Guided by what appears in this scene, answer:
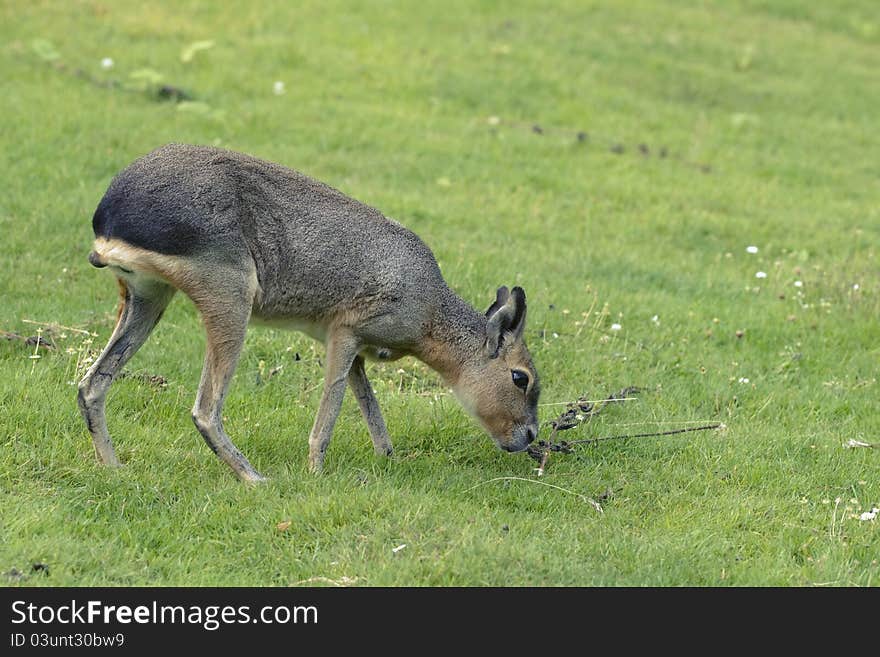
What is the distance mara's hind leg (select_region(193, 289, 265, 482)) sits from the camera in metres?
6.39

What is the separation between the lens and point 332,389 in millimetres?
6832

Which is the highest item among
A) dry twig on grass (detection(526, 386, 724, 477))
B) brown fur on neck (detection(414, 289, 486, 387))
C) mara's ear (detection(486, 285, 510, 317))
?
mara's ear (detection(486, 285, 510, 317))

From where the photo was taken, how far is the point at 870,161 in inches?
575

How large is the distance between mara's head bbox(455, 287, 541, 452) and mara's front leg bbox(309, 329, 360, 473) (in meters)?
0.74

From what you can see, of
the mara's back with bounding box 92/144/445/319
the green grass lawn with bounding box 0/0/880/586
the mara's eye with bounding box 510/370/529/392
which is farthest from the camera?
the mara's eye with bounding box 510/370/529/392

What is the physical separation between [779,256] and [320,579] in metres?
7.09

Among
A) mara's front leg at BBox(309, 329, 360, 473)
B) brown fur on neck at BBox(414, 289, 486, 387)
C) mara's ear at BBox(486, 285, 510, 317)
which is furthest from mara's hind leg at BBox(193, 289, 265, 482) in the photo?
mara's ear at BBox(486, 285, 510, 317)

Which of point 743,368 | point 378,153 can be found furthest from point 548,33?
point 743,368

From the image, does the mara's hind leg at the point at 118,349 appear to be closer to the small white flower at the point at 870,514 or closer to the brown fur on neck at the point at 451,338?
the brown fur on neck at the point at 451,338

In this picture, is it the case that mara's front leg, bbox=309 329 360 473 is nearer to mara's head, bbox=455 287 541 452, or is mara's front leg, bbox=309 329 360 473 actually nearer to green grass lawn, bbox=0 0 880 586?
green grass lawn, bbox=0 0 880 586

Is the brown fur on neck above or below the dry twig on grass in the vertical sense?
above

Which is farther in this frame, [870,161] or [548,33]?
[548,33]

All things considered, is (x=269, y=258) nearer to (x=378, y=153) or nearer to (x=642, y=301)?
(x=642, y=301)

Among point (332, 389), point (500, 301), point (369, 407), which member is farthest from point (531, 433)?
point (332, 389)
